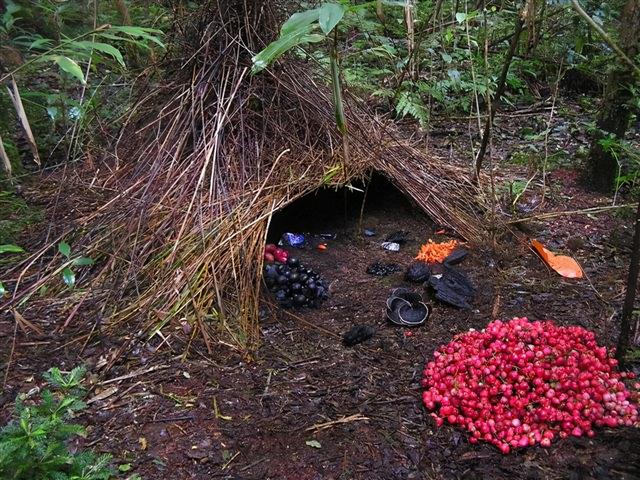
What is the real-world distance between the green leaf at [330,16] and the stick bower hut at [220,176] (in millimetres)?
1304

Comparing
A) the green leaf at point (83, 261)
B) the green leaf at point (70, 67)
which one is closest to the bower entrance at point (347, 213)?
the green leaf at point (83, 261)

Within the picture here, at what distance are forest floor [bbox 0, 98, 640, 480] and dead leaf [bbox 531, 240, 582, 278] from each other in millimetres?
64

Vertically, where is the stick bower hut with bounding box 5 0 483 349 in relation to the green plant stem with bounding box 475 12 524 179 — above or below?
below

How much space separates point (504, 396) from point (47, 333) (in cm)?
219

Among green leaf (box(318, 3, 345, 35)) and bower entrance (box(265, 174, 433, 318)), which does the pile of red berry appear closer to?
bower entrance (box(265, 174, 433, 318))

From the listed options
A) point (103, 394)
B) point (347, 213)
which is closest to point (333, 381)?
point (103, 394)

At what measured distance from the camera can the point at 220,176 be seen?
319 centimetres

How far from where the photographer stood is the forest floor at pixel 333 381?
1.96m

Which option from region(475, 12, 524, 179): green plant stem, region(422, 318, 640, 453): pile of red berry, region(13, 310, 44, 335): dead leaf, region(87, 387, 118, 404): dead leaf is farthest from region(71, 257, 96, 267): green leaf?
region(475, 12, 524, 179): green plant stem

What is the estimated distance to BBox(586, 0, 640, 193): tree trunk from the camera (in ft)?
11.2

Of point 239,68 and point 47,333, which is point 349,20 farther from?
point 47,333

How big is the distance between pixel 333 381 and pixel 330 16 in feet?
5.27

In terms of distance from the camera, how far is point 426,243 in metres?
3.65

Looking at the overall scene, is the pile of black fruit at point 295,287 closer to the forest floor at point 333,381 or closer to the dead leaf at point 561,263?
the forest floor at point 333,381
